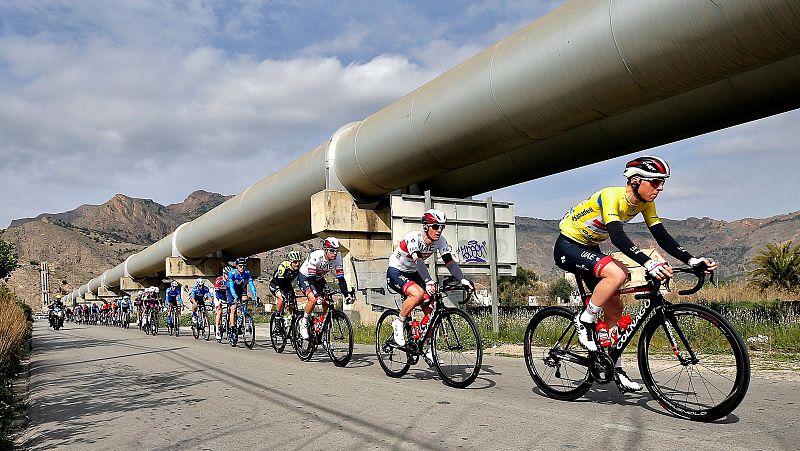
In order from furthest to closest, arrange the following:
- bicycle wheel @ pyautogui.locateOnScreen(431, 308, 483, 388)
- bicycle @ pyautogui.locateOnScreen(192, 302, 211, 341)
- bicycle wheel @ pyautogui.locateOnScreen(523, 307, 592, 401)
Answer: bicycle @ pyautogui.locateOnScreen(192, 302, 211, 341), bicycle wheel @ pyautogui.locateOnScreen(431, 308, 483, 388), bicycle wheel @ pyautogui.locateOnScreen(523, 307, 592, 401)

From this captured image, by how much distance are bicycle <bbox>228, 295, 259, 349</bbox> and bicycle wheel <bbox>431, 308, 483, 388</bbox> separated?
24.4 ft

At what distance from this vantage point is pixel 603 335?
18.0 ft

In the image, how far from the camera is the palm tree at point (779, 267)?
69.7ft

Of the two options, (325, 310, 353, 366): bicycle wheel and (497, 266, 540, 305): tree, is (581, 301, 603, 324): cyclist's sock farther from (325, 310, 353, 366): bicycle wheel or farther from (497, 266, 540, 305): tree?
(497, 266, 540, 305): tree

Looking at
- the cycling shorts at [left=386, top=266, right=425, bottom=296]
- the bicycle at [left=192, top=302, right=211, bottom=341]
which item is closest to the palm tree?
the bicycle at [left=192, top=302, right=211, bottom=341]

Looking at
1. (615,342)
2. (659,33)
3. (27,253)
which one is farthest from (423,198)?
(27,253)

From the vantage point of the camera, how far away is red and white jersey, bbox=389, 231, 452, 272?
296 inches

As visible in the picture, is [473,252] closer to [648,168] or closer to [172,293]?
[648,168]

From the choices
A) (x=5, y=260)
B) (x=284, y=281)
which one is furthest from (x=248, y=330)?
(x=5, y=260)

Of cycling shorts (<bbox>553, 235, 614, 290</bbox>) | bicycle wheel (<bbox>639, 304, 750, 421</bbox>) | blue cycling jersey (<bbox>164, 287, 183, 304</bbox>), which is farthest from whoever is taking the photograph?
blue cycling jersey (<bbox>164, 287, 183, 304</bbox>)

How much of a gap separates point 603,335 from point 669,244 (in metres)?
1.00

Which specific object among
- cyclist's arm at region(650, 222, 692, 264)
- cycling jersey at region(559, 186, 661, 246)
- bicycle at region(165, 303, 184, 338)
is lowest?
bicycle at region(165, 303, 184, 338)

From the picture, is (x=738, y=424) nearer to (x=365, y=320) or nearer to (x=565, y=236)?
(x=565, y=236)

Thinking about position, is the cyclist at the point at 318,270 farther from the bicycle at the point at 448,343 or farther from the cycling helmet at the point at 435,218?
the cycling helmet at the point at 435,218
